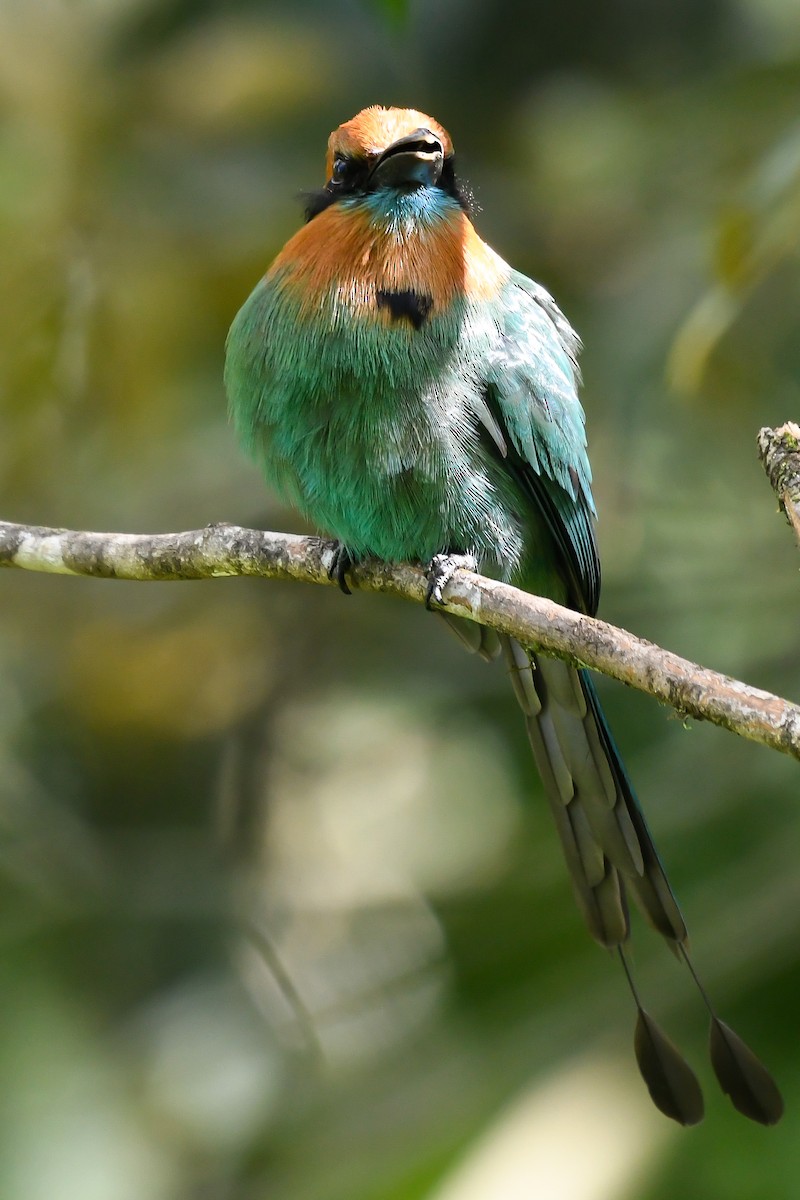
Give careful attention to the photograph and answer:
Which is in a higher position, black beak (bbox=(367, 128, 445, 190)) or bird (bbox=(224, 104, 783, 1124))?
black beak (bbox=(367, 128, 445, 190))

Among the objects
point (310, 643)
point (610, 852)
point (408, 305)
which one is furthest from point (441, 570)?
point (310, 643)

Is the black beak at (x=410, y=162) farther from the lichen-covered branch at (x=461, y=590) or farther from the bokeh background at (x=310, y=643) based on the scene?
the bokeh background at (x=310, y=643)

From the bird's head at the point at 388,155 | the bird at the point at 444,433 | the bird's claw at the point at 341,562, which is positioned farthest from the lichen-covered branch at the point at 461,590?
the bird's head at the point at 388,155

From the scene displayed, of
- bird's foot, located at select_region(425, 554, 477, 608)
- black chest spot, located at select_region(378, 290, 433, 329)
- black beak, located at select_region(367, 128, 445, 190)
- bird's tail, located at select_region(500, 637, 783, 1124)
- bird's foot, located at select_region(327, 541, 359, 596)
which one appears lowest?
bird's tail, located at select_region(500, 637, 783, 1124)

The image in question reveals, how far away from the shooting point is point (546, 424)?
3.24 metres

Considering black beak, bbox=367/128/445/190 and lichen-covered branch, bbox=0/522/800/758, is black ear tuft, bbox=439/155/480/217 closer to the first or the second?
black beak, bbox=367/128/445/190

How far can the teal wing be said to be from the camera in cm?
318

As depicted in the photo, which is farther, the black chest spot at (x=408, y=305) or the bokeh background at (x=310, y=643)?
the bokeh background at (x=310, y=643)

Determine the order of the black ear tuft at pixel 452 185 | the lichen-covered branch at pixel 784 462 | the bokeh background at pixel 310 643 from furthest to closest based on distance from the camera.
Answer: the bokeh background at pixel 310 643 → the black ear tuft at pixel 452 185 → the lichen-covered branch at pixel 784 462

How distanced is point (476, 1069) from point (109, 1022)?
1266mm

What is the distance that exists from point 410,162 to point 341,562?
863mm

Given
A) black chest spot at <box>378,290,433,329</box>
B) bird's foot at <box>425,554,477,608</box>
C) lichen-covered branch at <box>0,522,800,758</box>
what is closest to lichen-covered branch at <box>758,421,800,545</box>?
lichen-covered branch at <box>0,522,800,758</box>

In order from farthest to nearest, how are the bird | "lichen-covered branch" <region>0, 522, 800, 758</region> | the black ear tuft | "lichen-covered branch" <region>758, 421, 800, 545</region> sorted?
1. the black ear tuft
2. the bird
3. "lichen-covered branch" <region>758, 421, 800, 545</region>
4. "lichen-covered branch" <region>0, 522, 800, 758</region>

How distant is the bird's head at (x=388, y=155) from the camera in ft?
10.4
